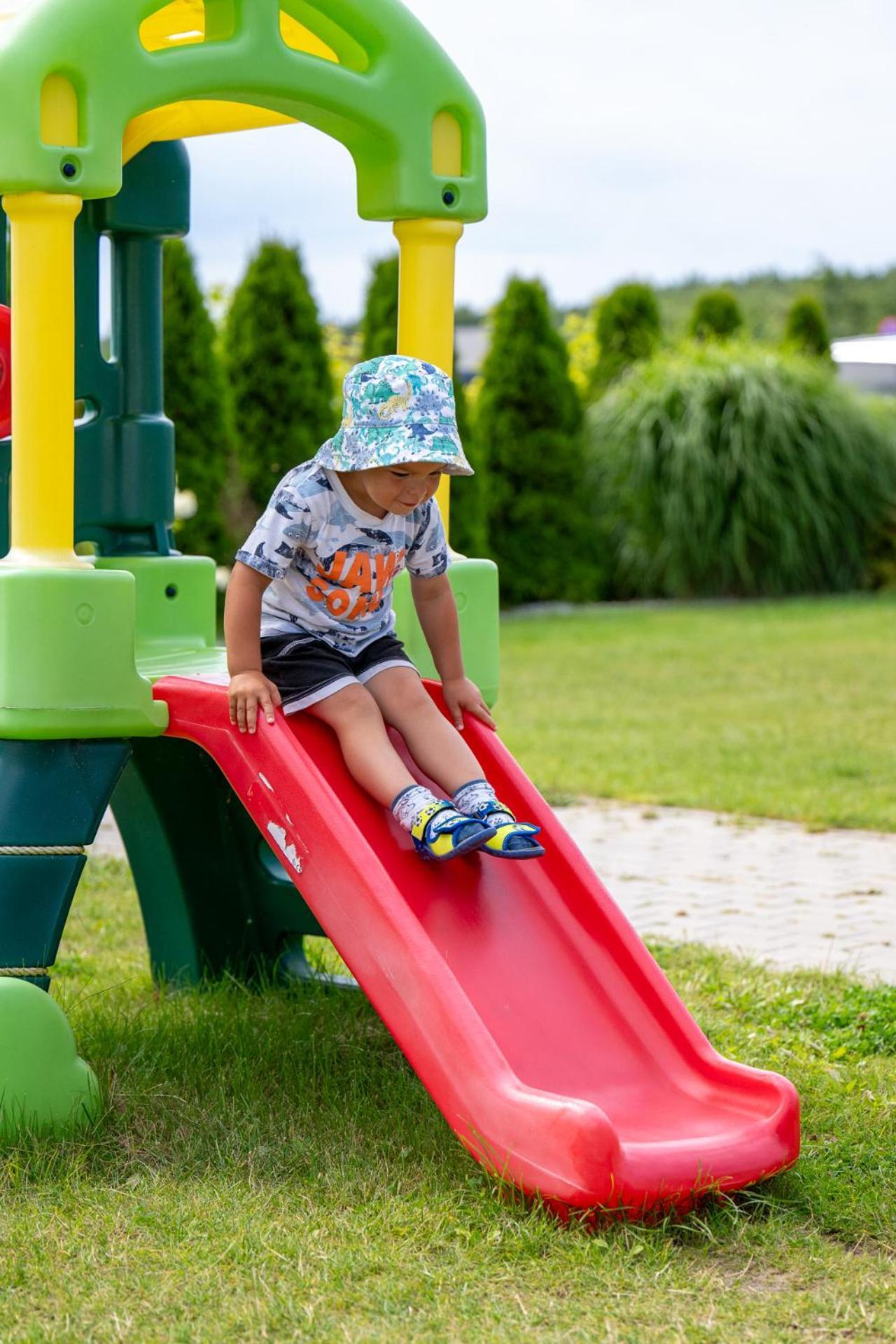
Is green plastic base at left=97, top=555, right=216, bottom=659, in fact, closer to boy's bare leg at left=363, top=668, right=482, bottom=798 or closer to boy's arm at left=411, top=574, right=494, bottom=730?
boy's arm at left=411, top=574, right=494, bottom=730

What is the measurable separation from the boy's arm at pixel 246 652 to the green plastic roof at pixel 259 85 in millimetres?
864

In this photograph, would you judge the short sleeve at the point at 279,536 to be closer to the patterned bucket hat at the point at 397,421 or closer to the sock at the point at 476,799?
the patterned bucket hat at the point at 397,421

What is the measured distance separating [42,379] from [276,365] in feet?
40.1

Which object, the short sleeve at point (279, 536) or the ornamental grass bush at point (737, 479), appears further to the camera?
the ornamental grass bush at point (737, 479)

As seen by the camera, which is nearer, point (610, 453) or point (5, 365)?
point (5, 365)

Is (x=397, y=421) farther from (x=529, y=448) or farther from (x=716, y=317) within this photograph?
(x=716, y=317)

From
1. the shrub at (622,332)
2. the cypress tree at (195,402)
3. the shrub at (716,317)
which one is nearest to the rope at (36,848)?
the cypress tree at (195,402)

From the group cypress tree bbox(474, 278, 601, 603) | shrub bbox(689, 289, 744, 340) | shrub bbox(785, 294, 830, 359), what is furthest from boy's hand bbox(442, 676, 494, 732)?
shrub bbox(689, 289, 744, 340)

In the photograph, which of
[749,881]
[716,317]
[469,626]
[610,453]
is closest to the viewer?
[469,626]

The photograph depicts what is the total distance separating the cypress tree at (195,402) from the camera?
14609 mm

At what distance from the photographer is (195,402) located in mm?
14898

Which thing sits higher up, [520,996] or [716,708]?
[520,996]

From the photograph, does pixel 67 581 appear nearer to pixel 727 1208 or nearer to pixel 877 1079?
pixel 727 1208

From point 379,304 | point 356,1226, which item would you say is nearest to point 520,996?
point 356,1226
